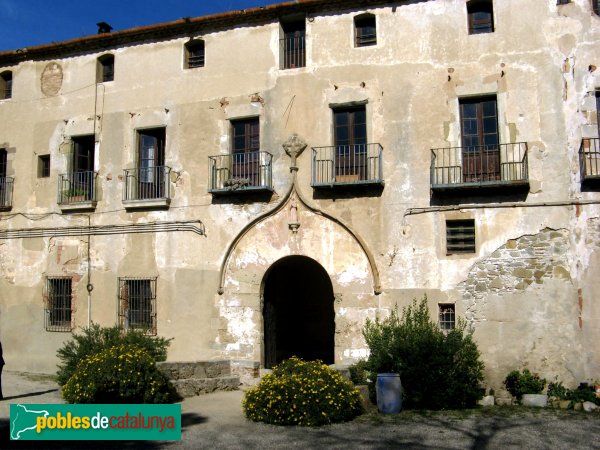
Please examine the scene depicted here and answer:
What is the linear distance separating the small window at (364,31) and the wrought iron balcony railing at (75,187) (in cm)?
893

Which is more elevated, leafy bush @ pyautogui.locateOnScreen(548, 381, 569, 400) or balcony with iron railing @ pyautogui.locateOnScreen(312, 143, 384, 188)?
balcony with iron railing @ pyautogui.locateOnScreen(312, 143, 384, 188)

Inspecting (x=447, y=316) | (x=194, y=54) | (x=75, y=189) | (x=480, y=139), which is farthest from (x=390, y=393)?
(x=75, y=189)

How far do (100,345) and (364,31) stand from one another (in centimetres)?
1075

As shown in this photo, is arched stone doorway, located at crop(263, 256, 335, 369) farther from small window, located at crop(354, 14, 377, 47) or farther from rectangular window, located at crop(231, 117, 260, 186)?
small window, located at crop(354, 14, 377, 47)

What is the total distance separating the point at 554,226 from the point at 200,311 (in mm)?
9471

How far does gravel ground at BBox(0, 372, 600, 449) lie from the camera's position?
34.5ft

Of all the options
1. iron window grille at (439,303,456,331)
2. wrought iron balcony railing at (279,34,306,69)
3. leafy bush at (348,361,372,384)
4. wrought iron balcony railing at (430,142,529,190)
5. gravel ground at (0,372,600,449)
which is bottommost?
gravel ground at (0,372,600,449)

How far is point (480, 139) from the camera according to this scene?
15.8 metres

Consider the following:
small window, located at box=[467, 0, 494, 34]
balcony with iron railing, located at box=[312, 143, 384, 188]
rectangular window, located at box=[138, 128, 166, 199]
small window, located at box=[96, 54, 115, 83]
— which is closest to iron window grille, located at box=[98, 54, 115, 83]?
small window, located at box=[96, 54, 115, 83]

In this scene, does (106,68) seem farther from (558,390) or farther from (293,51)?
(558,390)

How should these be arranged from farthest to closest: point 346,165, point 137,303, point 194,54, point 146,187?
point 194,54 → point 146,187 → point 137,303 → point 346,165

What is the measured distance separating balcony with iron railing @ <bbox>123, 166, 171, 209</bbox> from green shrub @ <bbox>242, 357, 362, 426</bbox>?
24.8 feet

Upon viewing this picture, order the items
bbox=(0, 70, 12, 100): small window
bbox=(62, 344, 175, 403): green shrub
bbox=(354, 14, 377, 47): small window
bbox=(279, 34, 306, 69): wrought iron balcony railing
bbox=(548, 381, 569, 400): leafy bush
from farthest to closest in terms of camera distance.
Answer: bbox=(0, 70, 12, 100): small window
bbox=(279, 34, 306, 69): wrought iron balcony railing
bbox=(354, 14, 377, 47): small window
bbox=(548, 381, 569, 400): leafy bush
bbox=(62, 344, 175, 403): green shrub

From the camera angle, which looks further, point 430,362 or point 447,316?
point 447,316
